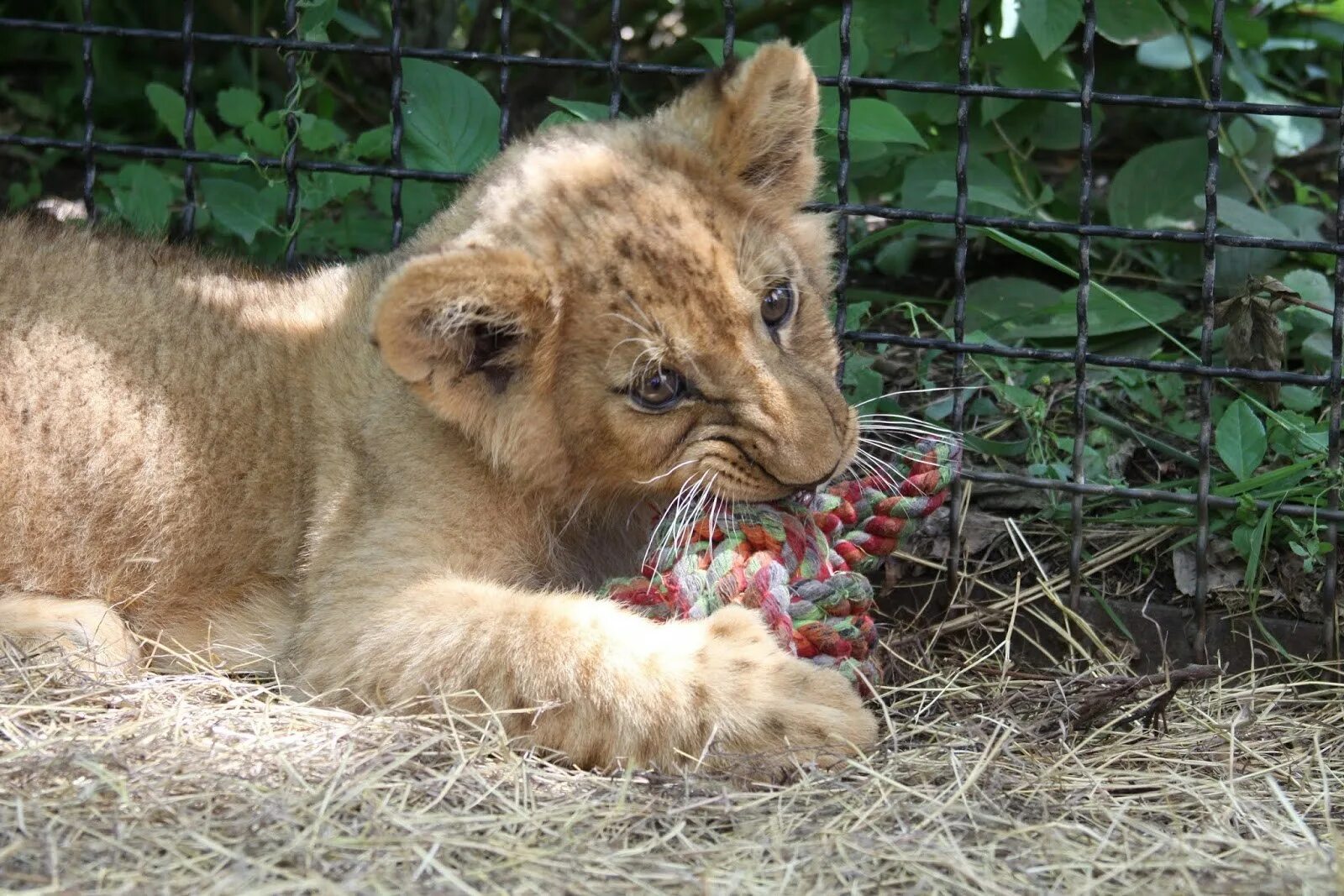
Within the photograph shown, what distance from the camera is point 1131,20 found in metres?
4.96

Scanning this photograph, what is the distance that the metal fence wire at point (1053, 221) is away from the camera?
4.17m

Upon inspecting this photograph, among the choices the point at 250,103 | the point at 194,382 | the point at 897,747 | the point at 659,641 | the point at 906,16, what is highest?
the point at 906,16

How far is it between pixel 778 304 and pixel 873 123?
1.01m

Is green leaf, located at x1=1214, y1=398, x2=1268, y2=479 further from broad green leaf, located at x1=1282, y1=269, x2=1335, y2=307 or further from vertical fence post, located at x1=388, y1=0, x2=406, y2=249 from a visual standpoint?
vertical fence post, located at x1=388, y1=0, x2=406, y2=249

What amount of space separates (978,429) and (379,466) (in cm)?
198

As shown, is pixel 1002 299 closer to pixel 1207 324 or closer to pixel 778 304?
pixel 1207 324

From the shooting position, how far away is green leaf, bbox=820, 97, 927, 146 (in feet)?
15.0

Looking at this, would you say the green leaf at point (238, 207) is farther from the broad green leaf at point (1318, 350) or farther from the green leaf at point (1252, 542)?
the broad green leaf at point (1318, 350)

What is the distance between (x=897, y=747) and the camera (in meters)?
3.77

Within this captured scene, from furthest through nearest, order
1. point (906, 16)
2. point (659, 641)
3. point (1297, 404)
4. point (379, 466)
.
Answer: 1. point (906, 16)
2. point (1297, 404)
3. point (379, 466)
4. point (659, 641)

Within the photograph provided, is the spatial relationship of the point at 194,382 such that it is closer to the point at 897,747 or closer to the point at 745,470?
the point at 745,470

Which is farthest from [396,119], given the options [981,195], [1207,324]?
[1207,324]

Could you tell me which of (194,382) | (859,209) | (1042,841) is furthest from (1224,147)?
(194,382)

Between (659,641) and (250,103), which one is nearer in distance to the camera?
(659,641)
